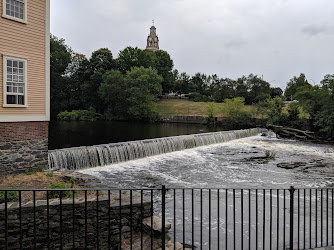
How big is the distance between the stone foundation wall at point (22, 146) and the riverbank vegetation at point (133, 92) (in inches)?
1266

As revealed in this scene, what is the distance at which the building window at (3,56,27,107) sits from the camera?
11242mm

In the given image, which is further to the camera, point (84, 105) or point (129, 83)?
point (84, 105)

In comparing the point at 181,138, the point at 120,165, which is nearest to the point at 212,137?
the point at 181,138

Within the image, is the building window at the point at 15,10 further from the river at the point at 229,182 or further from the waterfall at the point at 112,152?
the river at the point at 229,182

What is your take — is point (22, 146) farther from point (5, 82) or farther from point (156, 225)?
point (156, 225)

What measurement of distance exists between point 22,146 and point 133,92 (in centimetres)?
4122

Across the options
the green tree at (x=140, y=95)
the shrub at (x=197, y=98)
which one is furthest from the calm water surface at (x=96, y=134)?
the shrub at (x=197, y=98)

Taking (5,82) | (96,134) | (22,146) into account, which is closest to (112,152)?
(22,146)

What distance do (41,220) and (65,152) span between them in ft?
30.3

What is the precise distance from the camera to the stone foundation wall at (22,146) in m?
11.1

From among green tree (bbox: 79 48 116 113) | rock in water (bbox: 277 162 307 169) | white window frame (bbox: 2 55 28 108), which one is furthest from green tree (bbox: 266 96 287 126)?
white window frame (bbox: 2 55 28 108)

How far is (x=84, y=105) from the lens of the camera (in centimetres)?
6009

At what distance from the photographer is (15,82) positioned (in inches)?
452

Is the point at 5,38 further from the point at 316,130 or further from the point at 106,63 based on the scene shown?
the point at 106,63
